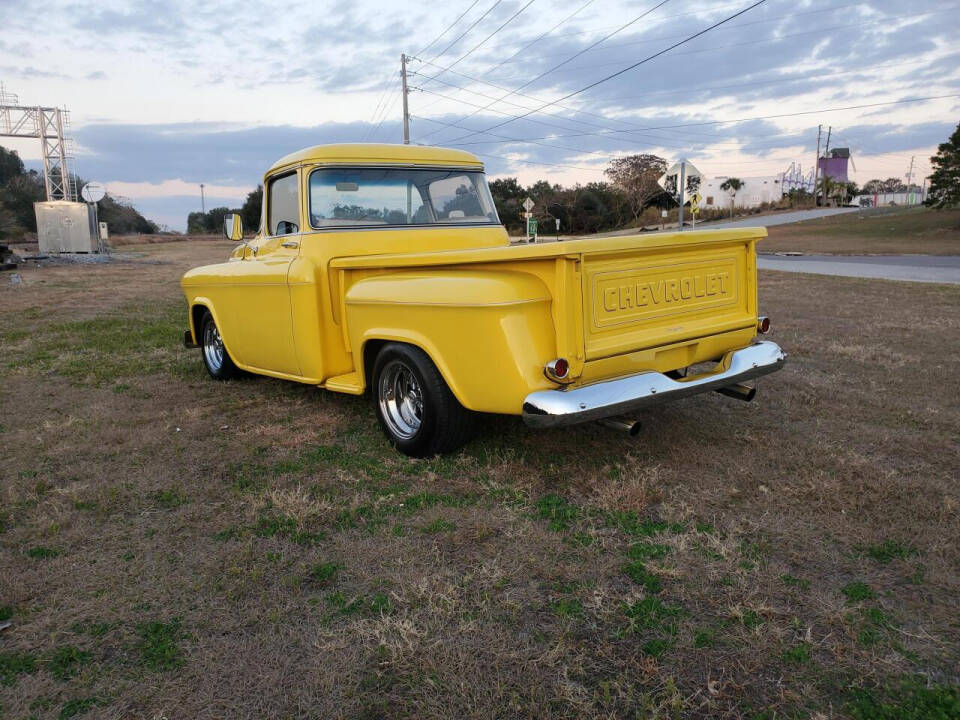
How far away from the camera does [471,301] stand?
3.52 m

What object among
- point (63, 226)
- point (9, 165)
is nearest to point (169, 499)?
point (63, 226)

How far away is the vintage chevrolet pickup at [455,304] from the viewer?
3.45 m

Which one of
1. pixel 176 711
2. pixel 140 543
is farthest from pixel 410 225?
pixel 176 711

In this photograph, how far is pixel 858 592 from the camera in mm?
2734

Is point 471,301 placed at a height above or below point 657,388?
above

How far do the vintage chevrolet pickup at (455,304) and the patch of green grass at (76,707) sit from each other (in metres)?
2.05

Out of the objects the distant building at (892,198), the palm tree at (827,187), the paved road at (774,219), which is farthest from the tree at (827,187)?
the paved road at (774,219)

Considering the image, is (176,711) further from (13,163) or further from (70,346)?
(13,163)

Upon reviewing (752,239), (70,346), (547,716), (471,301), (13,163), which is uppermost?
(13,163)

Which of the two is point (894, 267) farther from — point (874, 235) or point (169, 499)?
point (169, 499)

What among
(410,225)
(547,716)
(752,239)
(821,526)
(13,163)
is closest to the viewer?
(547,716)

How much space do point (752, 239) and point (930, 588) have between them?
7.34ft

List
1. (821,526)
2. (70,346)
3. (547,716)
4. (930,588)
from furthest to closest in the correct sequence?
1. (70,346)
2. (821,526)
3. (930,588)
4. (547,716)

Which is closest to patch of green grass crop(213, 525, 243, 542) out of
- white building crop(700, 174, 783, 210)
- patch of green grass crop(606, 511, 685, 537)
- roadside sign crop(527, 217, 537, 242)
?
patch of green grass crop(606, 511, 685, 537)
